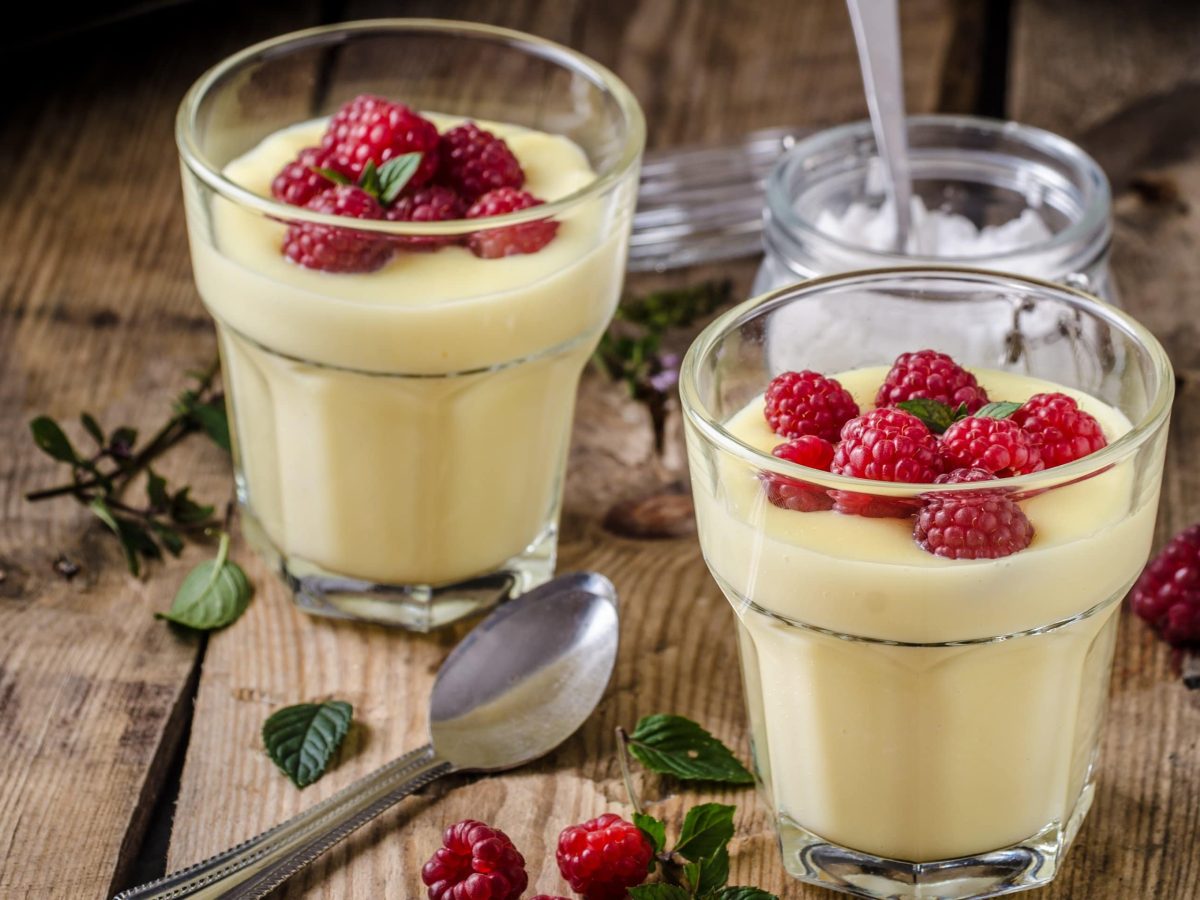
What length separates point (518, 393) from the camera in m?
1.46

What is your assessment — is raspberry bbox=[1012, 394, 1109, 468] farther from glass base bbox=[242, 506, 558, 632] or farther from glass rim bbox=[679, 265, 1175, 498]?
glass base bbox=[242, 506, 558, 632]

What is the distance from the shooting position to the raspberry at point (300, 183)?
1.43 metres

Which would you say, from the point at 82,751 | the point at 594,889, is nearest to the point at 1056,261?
the point at 594,889

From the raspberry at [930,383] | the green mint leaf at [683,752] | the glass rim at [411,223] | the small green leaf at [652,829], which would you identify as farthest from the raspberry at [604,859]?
the glass rim at [411,223]

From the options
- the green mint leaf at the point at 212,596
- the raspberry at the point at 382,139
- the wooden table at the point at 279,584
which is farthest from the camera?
the green mint leaf at the point at 212,596

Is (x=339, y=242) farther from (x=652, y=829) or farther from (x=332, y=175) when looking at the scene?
(x=652, y=829)

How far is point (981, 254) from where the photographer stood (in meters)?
1.75

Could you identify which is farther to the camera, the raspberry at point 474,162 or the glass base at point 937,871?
the raspberry at point 474,162

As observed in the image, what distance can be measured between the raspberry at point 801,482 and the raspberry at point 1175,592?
1.71ft

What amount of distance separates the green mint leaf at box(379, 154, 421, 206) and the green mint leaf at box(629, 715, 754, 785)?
0.49m

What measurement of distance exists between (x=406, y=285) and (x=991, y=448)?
51 cm

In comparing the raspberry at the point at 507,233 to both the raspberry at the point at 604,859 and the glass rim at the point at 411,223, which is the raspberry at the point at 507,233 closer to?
the glass rim at the point at 411,223

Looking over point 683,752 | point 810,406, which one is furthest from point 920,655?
A: point 683,752

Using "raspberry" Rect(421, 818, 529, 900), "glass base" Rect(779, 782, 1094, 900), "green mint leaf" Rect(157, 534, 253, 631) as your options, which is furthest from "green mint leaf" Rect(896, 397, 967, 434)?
"green mint leaf" Rect(157, 534, 253, 631)
